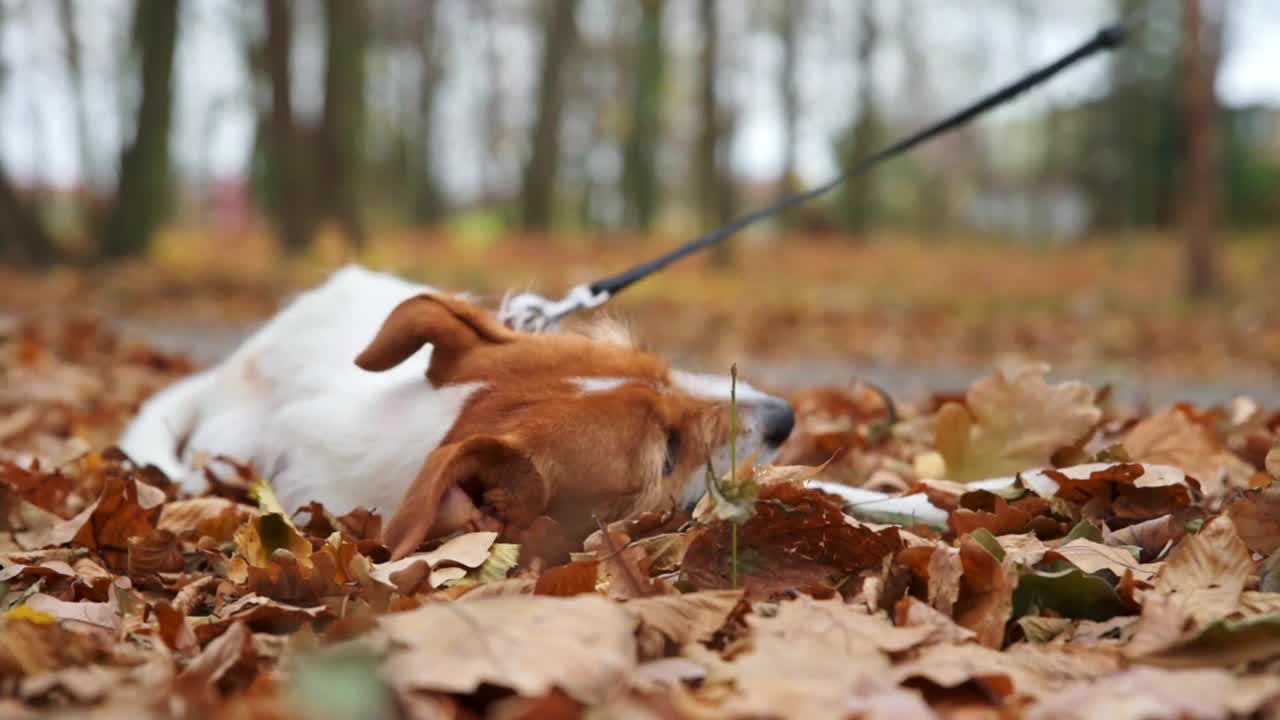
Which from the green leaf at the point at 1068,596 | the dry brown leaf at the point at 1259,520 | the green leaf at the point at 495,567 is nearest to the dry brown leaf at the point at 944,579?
the green leaf at the point at 1068,596

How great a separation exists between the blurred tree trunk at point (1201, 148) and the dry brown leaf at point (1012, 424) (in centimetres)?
1027

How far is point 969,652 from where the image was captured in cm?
190

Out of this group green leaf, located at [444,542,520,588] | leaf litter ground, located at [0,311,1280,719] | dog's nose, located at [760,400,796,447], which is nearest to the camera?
leaf litter ground, located at [0,311,1280,719]

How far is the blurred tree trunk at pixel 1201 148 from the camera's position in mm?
12195

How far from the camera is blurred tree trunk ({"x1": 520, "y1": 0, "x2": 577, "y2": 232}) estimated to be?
2511cm

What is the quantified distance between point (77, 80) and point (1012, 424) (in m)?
27.4

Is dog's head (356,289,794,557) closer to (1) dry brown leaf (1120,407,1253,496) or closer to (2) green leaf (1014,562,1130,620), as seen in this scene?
(2) green leaf (1014,562,1130,620)

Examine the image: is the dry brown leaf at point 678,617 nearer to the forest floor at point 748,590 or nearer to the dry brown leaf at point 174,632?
the forest floor at point 748,590

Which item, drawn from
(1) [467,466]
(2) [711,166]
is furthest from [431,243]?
(1) [467,466]

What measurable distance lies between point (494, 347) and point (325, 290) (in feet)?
4.21

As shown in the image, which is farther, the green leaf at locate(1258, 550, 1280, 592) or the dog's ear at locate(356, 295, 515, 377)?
the dog's ear at locate(356, 295, 515, 377)

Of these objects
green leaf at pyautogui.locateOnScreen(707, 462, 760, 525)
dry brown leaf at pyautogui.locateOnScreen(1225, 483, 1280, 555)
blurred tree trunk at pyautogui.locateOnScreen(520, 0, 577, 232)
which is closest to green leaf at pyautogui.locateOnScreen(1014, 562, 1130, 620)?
dry brown leaf at pyautogui.locateOnScreen(1225, 483, 1280, 555)

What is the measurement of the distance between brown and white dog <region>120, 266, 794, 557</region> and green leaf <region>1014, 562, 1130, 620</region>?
102 centimetres

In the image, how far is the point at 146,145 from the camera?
1731cm
